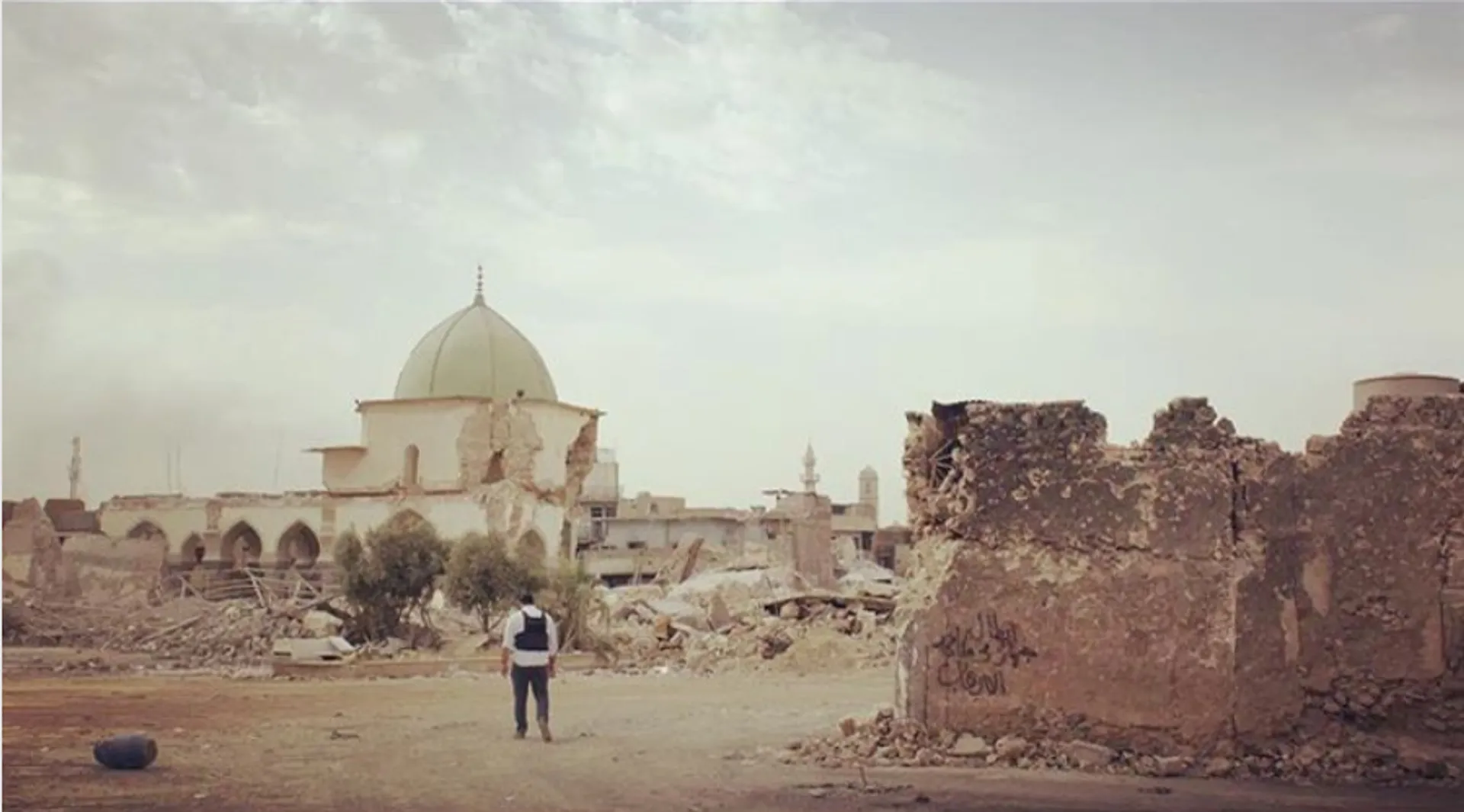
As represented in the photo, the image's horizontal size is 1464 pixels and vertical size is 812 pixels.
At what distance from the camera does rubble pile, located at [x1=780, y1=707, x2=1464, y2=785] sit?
8828 millimetres

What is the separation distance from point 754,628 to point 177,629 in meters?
9.16

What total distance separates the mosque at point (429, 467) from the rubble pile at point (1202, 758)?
2312 centimetres

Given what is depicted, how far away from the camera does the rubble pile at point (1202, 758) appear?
883 cm

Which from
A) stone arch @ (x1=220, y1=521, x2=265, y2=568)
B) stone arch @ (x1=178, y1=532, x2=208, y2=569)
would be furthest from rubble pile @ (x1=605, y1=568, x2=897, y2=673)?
stone arch @ (x1=178, y1=532, x2=208, y2=569)

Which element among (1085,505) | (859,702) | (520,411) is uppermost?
(520,411)

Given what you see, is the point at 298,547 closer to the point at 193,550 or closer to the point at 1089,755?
the point at 193,550

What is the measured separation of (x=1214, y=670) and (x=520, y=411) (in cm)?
2695

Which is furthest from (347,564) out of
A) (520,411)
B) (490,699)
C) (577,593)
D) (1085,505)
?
(1085,505)

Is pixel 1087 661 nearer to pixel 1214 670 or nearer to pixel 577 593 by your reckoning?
pixel 1214 670

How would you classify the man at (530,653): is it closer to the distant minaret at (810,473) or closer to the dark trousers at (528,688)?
the dark trousers at (528,688)

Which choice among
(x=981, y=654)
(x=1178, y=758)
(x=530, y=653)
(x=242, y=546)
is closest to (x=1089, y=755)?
(x=1178, y=758)

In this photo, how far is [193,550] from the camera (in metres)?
35.4

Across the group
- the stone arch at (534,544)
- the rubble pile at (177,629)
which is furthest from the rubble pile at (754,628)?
the rubble pile at (177,629)

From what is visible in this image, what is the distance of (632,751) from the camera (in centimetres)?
1016
